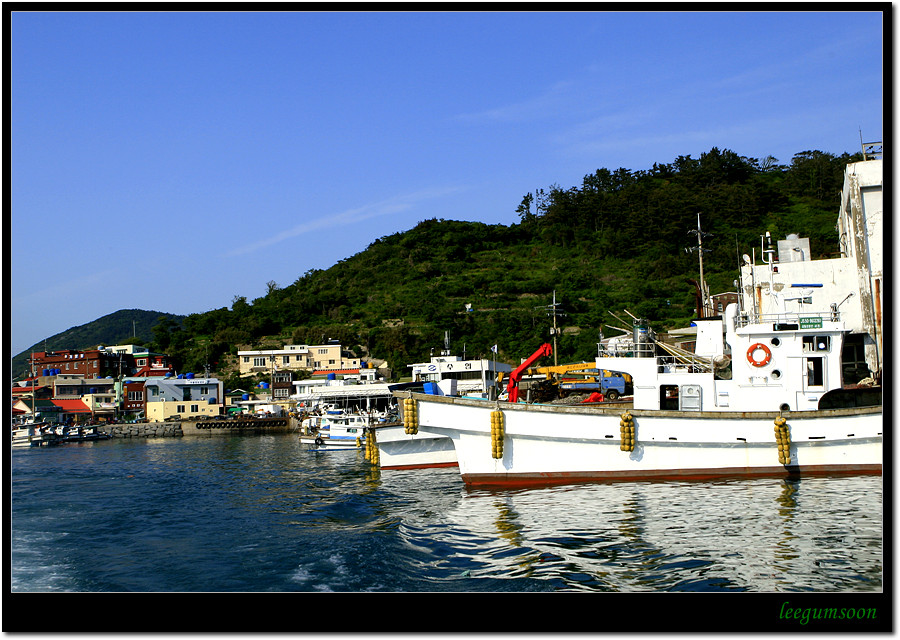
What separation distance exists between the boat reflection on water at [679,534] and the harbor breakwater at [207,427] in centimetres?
4315

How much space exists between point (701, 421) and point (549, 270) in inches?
2859

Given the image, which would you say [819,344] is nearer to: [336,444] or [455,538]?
[455,538]

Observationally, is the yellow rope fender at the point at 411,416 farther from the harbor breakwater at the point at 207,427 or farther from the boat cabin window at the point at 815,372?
the harbor breakwater at the point at 207,427

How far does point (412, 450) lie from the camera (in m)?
25.2

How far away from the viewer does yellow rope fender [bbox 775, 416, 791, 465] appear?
17.8 meters

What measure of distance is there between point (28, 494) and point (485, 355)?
4595cm

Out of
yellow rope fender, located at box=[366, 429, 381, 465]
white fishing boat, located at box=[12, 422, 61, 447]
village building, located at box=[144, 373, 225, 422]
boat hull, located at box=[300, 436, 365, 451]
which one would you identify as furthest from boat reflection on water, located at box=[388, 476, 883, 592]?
village building, located at box=[144, 373, 225, 422]

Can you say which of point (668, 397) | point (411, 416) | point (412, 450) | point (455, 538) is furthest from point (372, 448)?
point (455, 538)

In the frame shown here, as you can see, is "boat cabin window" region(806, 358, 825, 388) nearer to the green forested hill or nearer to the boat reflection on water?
the boat reflection on water

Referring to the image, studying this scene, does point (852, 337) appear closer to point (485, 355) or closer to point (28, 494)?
point (28, 494)

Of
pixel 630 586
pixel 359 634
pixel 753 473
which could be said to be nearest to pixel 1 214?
pixel 359 634

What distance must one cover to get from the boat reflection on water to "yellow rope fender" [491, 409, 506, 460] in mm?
1025

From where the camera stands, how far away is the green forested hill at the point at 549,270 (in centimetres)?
7075

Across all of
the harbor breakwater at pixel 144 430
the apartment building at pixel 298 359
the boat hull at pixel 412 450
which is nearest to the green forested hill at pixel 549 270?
the apartment building at pixel 298 359
